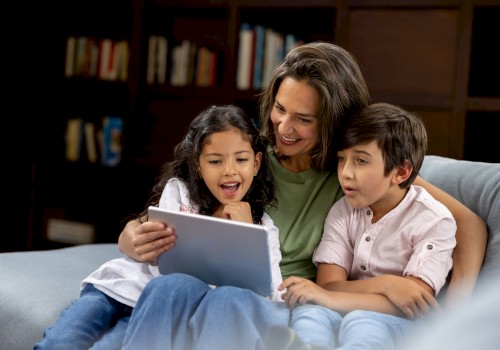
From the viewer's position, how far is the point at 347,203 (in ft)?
5.76

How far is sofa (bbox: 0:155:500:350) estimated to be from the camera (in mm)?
1676

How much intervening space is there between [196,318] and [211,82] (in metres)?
2.17

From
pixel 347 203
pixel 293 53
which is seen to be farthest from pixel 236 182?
pixel 293 53

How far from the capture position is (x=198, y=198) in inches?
68.9

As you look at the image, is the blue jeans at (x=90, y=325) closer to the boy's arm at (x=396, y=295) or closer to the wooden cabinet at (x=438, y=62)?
the boy's arm at (x=396, y=295)

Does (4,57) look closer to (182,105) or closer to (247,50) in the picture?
(182,105)

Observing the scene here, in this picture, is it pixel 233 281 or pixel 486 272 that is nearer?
pixel 233 281

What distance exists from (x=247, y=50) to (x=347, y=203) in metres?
1.57

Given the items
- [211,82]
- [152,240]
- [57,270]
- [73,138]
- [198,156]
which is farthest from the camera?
[73,138]

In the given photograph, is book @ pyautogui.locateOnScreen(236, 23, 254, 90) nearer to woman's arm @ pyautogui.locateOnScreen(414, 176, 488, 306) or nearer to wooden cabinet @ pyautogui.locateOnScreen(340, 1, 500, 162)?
wooden cabinet @ pyautogui.locateOnScreen(340, 1, 500, 162)

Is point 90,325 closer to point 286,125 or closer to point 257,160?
point 257,160

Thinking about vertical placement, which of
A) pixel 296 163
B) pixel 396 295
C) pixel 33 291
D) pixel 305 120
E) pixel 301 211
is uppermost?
pixel 305 120

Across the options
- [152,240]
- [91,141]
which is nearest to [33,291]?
[152,240]

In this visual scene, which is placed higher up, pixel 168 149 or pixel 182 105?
pixel 182 105
